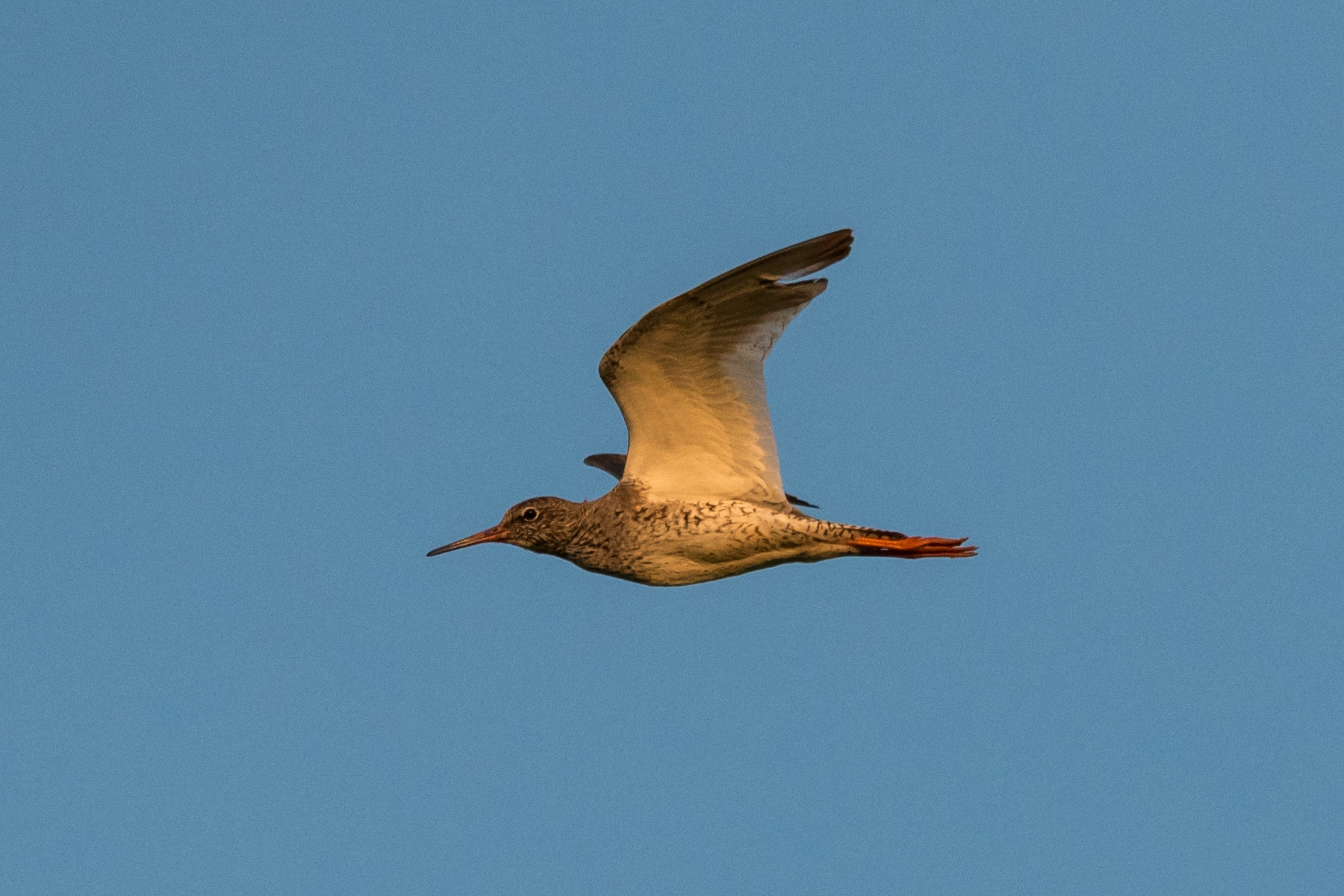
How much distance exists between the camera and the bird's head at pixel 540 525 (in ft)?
39.8

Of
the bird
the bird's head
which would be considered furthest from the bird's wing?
the bird's head

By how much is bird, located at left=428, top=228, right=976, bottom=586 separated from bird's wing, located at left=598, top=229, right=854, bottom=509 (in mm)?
11

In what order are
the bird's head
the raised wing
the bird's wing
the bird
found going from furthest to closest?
the raised wing → the bird's head → the bird → the bird's wing

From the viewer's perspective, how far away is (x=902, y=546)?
463 inches

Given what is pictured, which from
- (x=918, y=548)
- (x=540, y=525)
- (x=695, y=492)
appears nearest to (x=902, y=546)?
(x=918, y=548)

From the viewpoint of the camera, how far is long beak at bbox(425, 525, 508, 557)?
1245cm

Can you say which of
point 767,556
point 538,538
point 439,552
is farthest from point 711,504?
point 439,552

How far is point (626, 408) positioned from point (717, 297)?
1.57 m

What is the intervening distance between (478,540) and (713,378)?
2.75 meters

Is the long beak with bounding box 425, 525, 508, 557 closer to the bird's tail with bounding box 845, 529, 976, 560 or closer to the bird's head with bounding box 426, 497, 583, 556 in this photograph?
the bird's head with bounding box 426, 497, 583, 556

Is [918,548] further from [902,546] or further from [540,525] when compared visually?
[540,525]

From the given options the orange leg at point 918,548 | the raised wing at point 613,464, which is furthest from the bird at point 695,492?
the raised wing at point 613,464

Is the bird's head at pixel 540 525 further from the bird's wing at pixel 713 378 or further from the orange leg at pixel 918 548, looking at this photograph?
the orange leg at pixel 918 548

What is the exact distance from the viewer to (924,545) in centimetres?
1183
